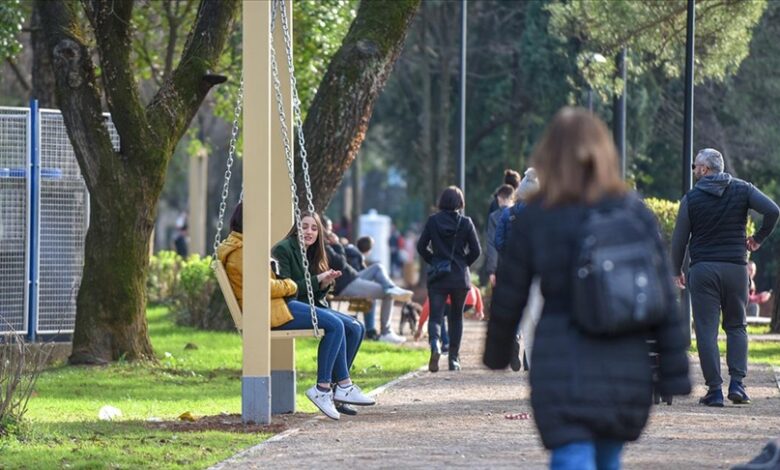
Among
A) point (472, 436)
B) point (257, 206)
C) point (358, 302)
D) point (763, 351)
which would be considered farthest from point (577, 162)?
point (358, 302)

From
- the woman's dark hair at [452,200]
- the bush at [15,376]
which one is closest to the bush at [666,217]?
the woman's dark hair at [452,200]

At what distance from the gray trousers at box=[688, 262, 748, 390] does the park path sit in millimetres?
370

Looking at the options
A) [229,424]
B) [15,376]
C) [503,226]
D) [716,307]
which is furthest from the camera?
[503,226]

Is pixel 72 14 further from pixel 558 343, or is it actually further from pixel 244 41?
pixel 558 343

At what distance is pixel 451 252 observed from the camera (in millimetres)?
15883

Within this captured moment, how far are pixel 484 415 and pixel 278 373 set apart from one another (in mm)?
1508

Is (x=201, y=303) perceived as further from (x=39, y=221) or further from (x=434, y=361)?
(x=434, y=361)

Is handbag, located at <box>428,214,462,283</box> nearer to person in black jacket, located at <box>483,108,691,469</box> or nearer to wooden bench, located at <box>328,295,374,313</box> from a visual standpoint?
wooden bench, located at <box>328,295,374,313</box>

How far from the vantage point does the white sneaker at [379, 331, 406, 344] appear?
22.0m

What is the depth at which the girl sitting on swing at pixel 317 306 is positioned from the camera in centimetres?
1126

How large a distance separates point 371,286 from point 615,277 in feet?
54.5

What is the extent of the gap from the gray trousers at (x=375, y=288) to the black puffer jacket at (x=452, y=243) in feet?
19.5

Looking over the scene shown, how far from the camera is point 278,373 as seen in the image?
39.9 feet

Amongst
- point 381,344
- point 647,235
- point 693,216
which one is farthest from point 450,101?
point 647,235
